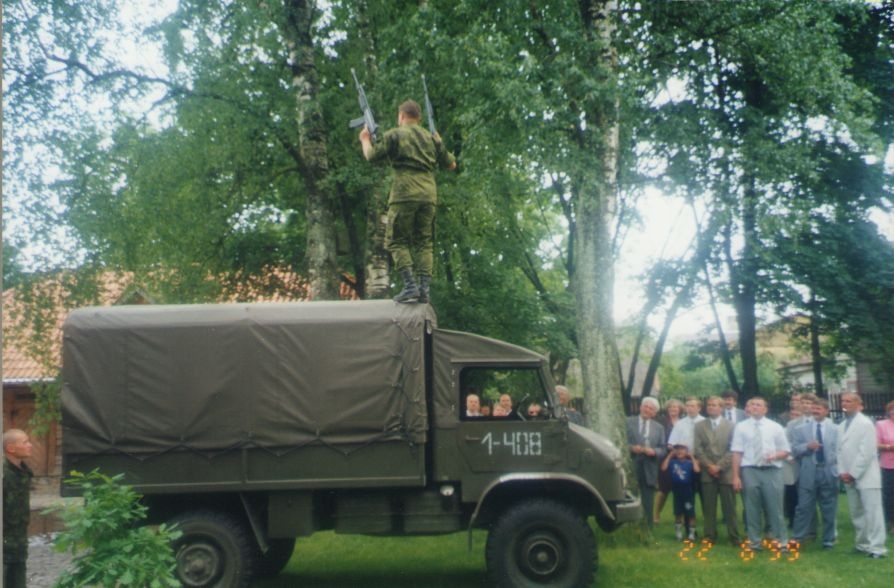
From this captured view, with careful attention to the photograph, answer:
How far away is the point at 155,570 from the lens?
7559mm

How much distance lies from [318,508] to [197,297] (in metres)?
11.9

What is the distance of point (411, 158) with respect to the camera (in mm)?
A: 10359

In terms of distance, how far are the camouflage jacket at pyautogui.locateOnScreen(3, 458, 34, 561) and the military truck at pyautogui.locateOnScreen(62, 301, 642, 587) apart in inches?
45.4

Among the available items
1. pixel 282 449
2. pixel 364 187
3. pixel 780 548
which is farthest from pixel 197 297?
pixel 780 548

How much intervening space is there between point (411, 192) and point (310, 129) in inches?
305

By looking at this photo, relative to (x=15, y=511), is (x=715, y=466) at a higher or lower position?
lower

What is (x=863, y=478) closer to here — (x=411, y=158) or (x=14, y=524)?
(x=411, y=158)

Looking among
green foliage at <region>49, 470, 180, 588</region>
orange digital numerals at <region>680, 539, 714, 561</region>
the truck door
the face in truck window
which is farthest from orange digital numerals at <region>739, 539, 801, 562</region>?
green foliage at <region>49, 470, 180, 588</region>

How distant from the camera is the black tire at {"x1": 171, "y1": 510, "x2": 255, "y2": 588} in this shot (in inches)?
382

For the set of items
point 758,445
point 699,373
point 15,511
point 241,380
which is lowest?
point 15,511

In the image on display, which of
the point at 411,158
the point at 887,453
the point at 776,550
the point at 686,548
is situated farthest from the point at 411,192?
the point at 887,453

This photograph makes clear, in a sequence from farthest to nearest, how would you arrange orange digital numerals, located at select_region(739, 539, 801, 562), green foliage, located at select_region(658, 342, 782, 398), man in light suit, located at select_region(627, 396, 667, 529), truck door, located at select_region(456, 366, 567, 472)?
green foliage, located at select_region(658, 342, 782, 398)
man in light suit, located at select_region(627, 396, 667, 529)
orange digital numerals, located at select_region(739, 539, 801, 562)
truck door, located at select_region(456, 366, 567, 472)

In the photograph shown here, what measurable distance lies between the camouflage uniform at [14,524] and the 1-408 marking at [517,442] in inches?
167

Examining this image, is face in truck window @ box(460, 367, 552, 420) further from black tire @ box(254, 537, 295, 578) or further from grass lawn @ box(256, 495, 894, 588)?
black tire @ box(254, 537, 295, 578)
